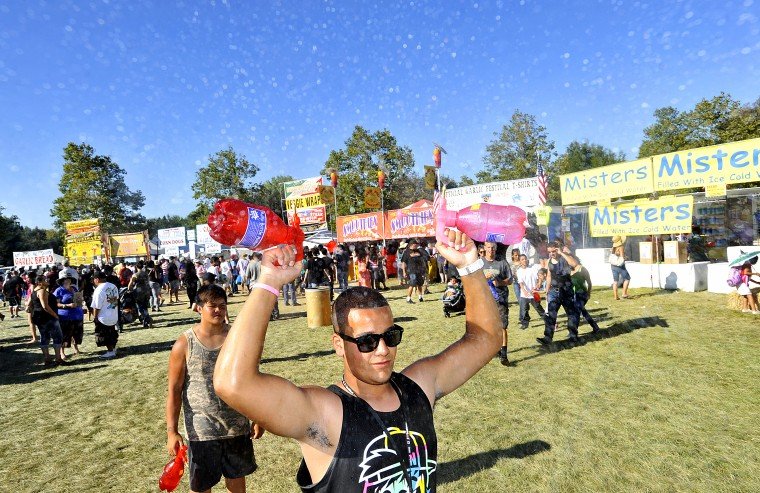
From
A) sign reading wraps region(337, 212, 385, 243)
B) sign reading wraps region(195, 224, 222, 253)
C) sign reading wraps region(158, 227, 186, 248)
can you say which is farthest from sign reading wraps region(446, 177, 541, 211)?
sign reading wraps region(158, 227, 186, 248)

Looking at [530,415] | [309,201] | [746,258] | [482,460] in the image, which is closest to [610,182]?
[746,258]

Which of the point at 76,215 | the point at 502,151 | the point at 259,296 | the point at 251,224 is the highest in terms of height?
the point at 502,151

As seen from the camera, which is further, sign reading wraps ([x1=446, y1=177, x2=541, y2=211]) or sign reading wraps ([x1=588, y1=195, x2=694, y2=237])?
sign reading wraps ([x1=446, y1=177, x2=541, y2=211])

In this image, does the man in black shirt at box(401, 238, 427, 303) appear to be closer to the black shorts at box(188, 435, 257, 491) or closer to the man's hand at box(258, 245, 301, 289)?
the black shorts at box(188, 435, 257, 491)

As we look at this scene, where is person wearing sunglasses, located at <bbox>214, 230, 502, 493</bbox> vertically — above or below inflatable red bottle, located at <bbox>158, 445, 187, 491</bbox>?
above

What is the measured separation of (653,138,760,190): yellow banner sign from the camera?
39.3 feet

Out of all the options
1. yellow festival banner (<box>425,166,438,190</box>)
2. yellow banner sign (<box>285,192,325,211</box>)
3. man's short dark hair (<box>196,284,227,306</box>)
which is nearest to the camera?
man's short dark hair (<box>196,284,227,306</box>)

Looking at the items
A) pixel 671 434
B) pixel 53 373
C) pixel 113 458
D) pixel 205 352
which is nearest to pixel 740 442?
pixel 671 434

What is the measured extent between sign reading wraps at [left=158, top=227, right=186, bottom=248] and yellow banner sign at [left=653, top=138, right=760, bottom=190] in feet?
103

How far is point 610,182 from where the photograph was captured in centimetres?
1527

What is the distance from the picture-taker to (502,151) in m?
50.6

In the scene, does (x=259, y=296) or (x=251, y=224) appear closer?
(x=259, y=296)

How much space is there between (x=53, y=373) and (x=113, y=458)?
18.7ft

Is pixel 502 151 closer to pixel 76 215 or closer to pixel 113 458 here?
pixel 76 215
